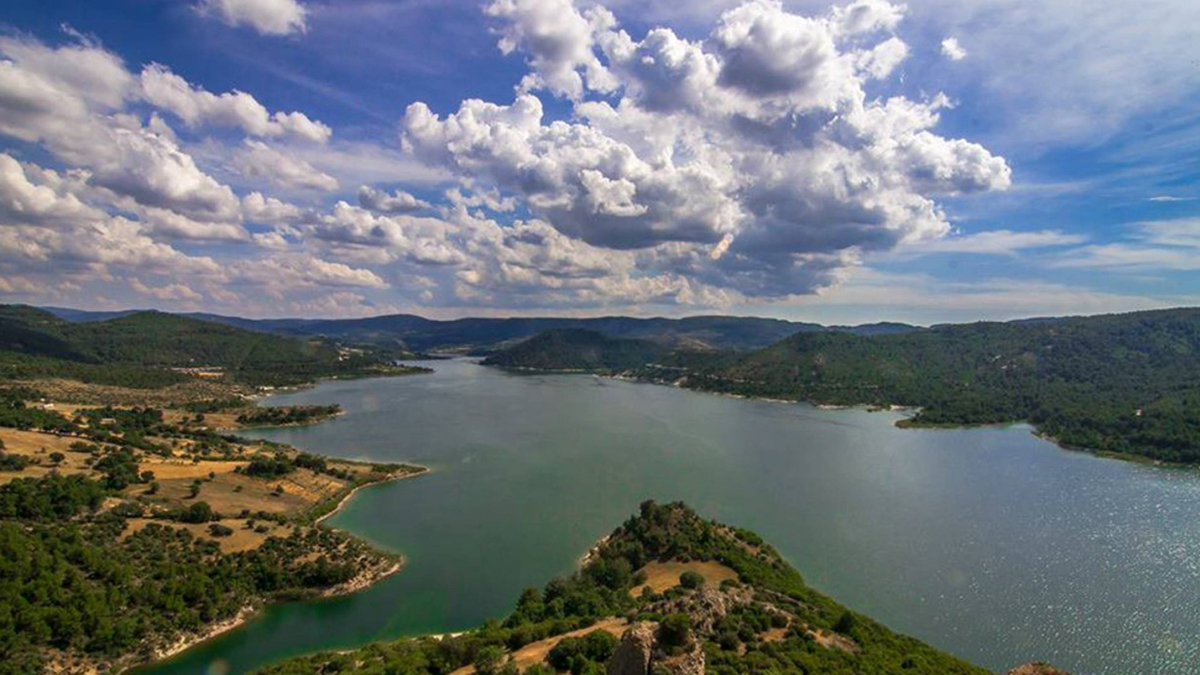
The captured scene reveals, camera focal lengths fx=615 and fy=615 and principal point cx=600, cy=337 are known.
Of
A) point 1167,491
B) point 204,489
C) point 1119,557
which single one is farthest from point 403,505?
point 1167,491

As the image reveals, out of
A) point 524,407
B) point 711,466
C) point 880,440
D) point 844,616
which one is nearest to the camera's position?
point 844,616

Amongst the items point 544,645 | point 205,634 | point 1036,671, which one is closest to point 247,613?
point 205,634

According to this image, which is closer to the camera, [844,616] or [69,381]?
[844,616]

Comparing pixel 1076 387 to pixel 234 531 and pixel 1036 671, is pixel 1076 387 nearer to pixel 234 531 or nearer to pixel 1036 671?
pixel 1036 671

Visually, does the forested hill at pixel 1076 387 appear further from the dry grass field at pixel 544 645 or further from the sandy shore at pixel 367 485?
the dry grass field at pixel 544 645

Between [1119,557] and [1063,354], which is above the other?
[1063,354]

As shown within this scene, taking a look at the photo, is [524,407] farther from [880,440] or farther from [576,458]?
[880,440]

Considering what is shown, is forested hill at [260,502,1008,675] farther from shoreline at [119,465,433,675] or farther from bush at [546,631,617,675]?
shoreline at [119,465,433,675]

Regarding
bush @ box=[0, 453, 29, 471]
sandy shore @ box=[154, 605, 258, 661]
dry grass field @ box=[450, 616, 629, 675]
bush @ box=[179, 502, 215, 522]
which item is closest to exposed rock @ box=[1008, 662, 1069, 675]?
dry grass field @ box=[450, 616, 629, 675]
